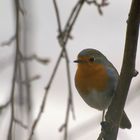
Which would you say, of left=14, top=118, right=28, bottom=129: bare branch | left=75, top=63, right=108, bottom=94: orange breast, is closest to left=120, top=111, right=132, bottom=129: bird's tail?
left=75, top=63, right=108, bottom=94: orange breast

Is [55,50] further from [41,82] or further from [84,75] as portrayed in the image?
[84,75]

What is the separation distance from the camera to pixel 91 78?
2836 mm

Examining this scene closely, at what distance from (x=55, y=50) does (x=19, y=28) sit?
2.16 m

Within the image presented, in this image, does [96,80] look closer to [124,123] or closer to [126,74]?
[124,123]

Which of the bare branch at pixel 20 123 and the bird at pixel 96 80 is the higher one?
the bare branch at pixel 20 123

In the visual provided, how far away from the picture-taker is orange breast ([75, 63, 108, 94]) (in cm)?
274

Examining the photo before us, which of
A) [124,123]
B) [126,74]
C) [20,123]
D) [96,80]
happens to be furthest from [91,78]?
[126,74]

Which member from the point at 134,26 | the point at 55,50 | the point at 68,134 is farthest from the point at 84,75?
the point at 55,50

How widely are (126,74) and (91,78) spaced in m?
1.04

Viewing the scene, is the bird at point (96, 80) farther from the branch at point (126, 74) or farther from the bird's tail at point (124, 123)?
the branch at point (126, 74)

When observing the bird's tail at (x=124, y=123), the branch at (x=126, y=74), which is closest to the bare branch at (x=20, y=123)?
the branch at (x=126, y=74)

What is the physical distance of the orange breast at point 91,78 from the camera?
108 inches

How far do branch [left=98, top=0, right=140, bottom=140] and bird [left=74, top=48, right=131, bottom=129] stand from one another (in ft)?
2.10

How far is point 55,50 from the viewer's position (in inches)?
177
